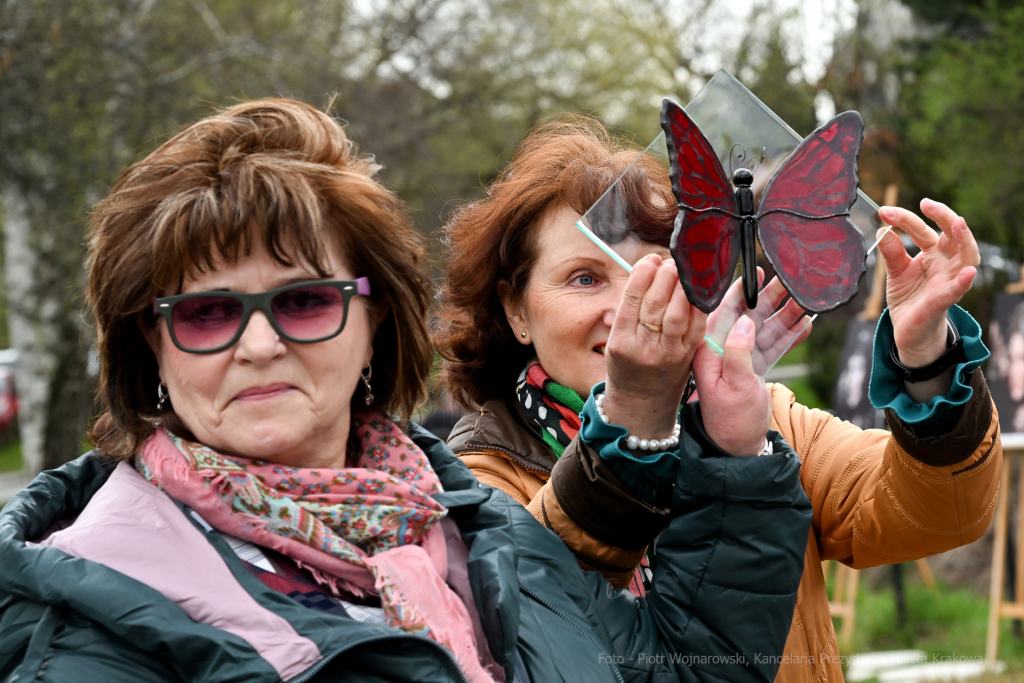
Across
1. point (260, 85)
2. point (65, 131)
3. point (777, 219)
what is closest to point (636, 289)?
point (777, 219)

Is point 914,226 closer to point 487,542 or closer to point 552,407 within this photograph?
point 552,407

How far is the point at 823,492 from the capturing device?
82.7 inches

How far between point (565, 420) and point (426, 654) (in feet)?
2.66

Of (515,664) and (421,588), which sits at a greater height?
(421,588)

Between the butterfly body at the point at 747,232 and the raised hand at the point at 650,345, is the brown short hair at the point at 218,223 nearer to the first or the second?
the raised hand at the point at 650,345

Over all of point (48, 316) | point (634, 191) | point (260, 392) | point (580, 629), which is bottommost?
point (48, 316)

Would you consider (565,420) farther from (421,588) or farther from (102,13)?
(102,13)

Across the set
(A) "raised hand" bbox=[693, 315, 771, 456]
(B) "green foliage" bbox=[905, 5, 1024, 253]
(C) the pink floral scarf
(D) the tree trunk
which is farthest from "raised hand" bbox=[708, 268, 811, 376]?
(D) the tree trunk

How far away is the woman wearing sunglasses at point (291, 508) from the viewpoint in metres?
1.27

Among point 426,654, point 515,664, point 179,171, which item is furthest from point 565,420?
point 179,171

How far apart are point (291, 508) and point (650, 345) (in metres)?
0.63

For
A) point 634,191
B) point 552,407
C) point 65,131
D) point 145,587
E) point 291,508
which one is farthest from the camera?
point 65,131

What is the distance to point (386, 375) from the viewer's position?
187 centimetres

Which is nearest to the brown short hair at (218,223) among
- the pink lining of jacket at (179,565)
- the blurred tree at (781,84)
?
the pink lining of jacket at (179,565)
